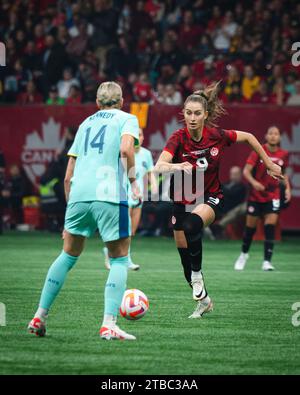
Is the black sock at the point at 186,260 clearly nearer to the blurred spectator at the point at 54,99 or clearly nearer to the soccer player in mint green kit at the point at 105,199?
the soccer player in mint green kit at the point at 105,199

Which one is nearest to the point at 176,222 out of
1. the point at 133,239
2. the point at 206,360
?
the point at 206,360

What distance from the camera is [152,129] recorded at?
2283 centimetres

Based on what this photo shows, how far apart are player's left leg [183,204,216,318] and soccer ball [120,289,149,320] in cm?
88

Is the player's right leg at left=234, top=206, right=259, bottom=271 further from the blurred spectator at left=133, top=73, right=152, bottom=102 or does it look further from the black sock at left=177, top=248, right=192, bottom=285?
the blurred spectator at left=133, top=73, right=152, bottom=102

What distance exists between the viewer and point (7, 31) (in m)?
25.5

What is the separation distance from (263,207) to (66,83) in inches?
375

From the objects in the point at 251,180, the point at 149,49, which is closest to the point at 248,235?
the point at 251,180

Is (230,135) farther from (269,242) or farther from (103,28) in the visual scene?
(103,28)

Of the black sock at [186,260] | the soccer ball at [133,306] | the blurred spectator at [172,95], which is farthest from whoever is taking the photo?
the blurred spectator at [172,95]

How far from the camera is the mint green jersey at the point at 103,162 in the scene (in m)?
8.27

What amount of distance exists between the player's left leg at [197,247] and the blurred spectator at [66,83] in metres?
14.2

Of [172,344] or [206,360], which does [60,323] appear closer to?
[172,344]

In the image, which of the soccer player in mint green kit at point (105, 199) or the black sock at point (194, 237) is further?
the black sock at point (194, 237)

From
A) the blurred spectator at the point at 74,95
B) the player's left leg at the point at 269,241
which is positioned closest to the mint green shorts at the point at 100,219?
the player's left leg at the point at 269,241
